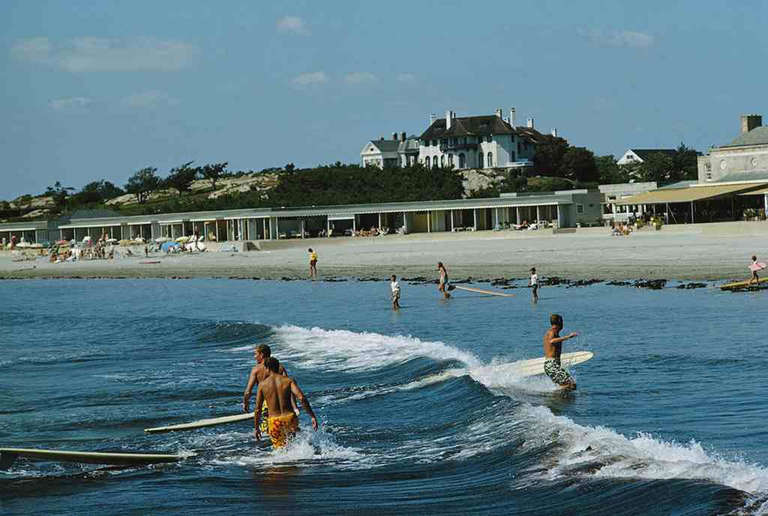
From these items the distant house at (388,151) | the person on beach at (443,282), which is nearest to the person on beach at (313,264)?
the person on beach at (443,282)

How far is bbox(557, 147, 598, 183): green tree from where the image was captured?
382 ft

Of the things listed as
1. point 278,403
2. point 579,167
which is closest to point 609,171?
point 579,167

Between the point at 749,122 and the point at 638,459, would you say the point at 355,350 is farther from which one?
the point at 749,122

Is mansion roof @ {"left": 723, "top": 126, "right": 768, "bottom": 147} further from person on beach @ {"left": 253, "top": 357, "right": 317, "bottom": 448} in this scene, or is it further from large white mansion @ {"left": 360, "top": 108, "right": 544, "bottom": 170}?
person on beach @ {"left": 253, "top": 357, "right": 317, "bottom": 448}

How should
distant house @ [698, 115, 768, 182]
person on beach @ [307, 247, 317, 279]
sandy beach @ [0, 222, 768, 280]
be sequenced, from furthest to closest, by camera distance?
1. distant house @ [698, 115, 768, 182]
2. person on beach @ [307, 247, 317, 279]
3. sandy beach @ [0, 222, 768, 280]

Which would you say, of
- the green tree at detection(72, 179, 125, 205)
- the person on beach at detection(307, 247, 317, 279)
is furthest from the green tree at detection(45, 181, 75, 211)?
the person on beach at detection(307, 247, 317, 279)

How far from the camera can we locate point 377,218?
3445 inches

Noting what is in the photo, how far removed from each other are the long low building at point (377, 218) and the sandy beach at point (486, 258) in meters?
7.18

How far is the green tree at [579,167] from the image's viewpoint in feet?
382

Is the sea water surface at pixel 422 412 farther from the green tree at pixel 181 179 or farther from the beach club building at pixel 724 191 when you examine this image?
the green tree at pixel 181 179

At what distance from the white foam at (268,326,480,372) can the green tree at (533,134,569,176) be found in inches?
3593

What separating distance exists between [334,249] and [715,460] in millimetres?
59395

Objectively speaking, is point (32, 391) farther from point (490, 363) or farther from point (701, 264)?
point (701, 264)

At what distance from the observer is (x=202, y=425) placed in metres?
16.1
